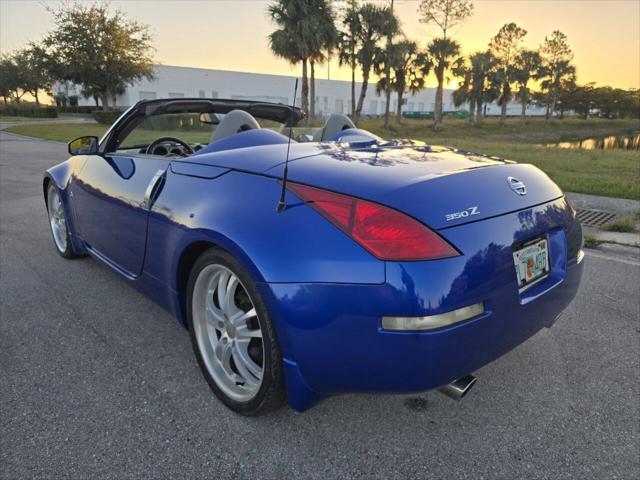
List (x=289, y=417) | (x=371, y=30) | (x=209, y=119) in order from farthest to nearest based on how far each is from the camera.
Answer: (x=371, y=30), (x=209, y=119), (x=289, y=417)

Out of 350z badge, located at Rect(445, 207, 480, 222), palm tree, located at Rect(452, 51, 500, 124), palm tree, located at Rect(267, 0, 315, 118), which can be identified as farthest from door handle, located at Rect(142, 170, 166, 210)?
palm tree, located at Rect(452, 51, 500, 124)

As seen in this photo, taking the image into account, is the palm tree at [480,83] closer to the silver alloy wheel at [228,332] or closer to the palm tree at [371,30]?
the palm tree at [371,30]

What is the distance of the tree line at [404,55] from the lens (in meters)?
30.3

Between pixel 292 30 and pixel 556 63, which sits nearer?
pixel 292 30

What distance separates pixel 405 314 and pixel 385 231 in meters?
0.29

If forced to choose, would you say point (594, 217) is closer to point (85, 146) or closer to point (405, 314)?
point (405, 314)

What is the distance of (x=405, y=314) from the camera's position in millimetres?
1481

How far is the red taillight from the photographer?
152 centimetres

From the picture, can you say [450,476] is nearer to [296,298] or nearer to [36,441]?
[296,298]

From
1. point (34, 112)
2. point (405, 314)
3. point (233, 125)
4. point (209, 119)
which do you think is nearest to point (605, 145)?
point (209, 119)

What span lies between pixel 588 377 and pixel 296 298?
1788 millimetres

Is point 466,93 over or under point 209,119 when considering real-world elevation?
over

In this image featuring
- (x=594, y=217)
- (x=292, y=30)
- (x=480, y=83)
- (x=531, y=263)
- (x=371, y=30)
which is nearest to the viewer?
(x=531, y=263)

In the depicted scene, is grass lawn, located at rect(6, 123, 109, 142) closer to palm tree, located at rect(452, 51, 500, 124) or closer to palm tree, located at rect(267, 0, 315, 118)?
palm tree, located at rect(267, 0, 315, 118)
